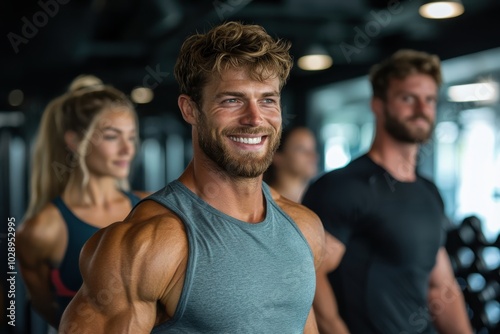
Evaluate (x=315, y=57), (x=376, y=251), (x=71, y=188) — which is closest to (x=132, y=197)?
(x=71, y=188)

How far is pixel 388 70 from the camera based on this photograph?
295cm

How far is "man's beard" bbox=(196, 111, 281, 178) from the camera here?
5.30ft

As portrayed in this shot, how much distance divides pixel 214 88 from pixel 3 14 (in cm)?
495

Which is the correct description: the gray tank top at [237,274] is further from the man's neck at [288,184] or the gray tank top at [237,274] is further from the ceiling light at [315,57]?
the ceiling light at [315,57]

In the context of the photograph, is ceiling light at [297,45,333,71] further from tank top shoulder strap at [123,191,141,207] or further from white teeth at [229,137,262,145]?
white teeth at [229,137,262,145]

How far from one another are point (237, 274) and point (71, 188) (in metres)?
1.38

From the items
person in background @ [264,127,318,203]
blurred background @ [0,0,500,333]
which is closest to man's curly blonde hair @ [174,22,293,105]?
person in background @ [264,127,318,203]

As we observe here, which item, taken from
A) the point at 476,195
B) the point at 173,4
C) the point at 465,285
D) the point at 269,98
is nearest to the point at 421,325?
the point at 465,285

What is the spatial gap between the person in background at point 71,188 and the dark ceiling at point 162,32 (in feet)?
6.38

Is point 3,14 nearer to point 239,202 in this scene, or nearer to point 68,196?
point 68,196

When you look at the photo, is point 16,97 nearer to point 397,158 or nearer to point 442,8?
point 442,8

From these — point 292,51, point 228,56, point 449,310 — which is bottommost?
point 449,310

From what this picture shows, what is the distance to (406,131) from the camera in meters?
Result: 2.79

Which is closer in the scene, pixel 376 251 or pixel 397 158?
pixel 376 251
